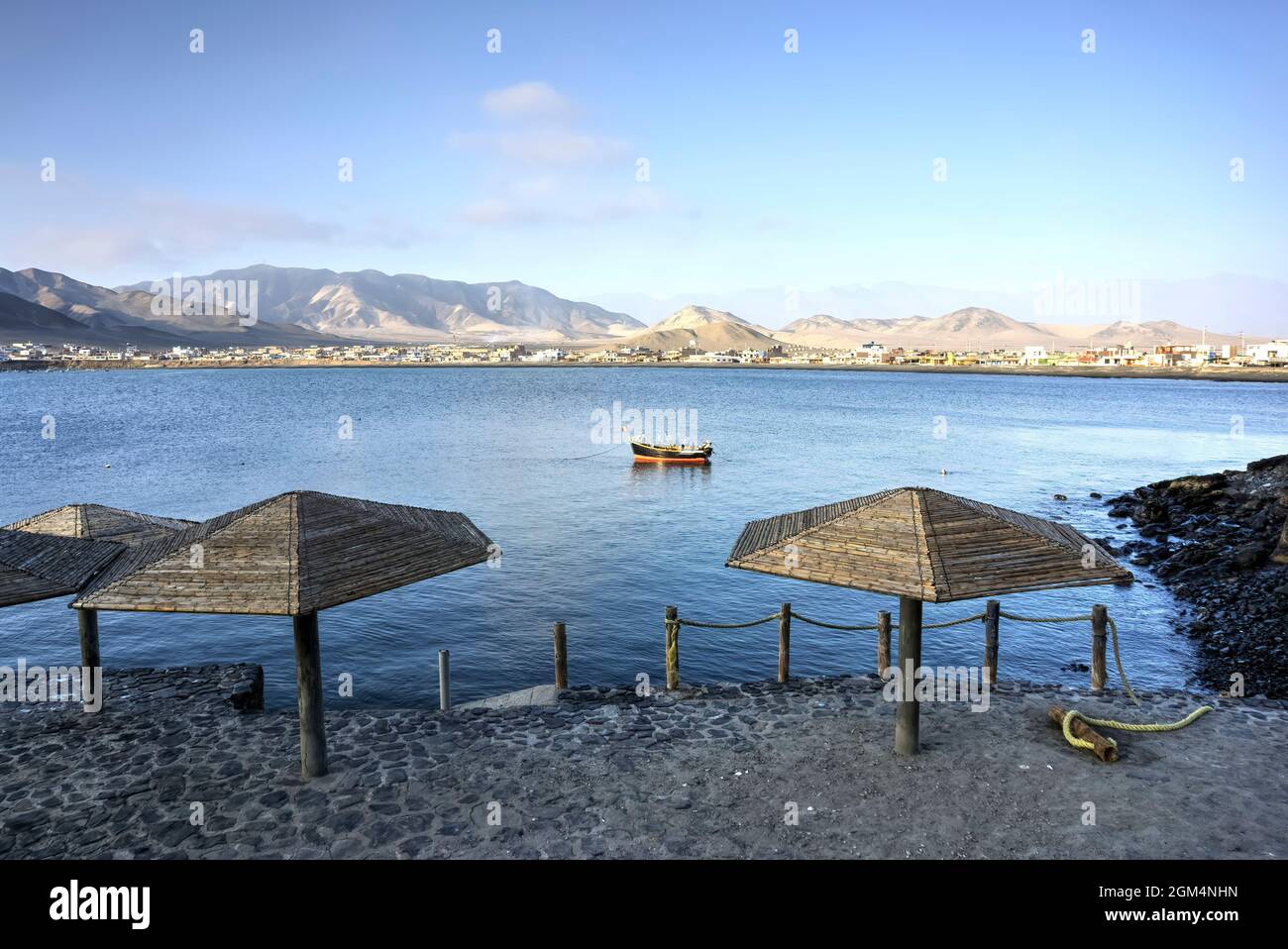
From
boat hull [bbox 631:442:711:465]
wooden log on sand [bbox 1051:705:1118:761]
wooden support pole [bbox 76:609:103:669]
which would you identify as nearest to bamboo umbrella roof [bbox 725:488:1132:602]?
wooden log on sand [bbox 1051:705:1118:761]

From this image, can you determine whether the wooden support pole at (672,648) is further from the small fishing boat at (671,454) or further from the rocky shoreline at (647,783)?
the small fishing boat at (671,454)

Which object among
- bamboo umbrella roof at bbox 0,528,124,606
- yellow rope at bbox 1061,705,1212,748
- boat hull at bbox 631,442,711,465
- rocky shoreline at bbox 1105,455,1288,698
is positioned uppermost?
bamboo umbrella roof at bbox 0,528,124,606

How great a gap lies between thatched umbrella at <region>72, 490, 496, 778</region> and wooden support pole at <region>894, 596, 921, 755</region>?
5515 mm

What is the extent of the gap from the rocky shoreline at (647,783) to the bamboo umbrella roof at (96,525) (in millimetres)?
2645

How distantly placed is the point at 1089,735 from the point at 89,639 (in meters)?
14.4

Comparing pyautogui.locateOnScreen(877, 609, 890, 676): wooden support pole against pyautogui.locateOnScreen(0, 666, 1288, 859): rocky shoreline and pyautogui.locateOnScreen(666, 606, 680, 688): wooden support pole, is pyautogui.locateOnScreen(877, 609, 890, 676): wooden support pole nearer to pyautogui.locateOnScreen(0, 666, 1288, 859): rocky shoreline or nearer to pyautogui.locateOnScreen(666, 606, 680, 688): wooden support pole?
pyautogui.locateOnScreen(0, 666, 1288, 859): rocky shoreline

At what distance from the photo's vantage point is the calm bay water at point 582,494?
69.7 ft

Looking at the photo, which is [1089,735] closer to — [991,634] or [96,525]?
[991,634]

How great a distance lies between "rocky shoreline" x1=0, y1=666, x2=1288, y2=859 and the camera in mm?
9016

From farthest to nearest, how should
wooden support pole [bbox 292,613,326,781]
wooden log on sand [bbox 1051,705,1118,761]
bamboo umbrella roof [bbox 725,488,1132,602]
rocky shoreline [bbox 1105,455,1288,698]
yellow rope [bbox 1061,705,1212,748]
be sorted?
rocky shoreline [bbox 1105,455,1288,698], yellow rope [bbox 1061,705,1212,748], wooden log on sand [bbox 1051,705,1118,761], wooden support pole [bbox 292,613,326,781], bamboo umbrella roof [bbox 725,488,1132,602]

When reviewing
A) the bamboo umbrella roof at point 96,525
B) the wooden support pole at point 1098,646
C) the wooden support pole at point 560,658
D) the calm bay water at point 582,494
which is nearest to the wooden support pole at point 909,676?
the wooden support pole at point 1098,646

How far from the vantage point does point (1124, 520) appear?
127ft

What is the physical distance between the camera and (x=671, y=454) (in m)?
56.4

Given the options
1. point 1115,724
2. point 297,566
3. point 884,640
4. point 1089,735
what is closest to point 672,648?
point 884,640
